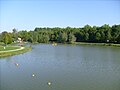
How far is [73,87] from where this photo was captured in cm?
1702

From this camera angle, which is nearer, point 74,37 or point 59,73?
point 59,73

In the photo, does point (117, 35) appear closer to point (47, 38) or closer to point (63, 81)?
point (47, 38)

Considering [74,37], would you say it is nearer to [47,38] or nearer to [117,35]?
[47,38]

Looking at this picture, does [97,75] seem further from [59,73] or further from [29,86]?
[29,86]

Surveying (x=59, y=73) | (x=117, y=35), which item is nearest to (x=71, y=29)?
(x=117, y=35)

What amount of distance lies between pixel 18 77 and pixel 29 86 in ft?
11.4

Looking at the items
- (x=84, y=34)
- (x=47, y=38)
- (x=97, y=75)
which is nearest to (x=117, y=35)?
(x=84, y=34)

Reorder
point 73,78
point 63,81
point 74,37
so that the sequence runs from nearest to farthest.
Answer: point 63,81
point 73,78
point 74,37

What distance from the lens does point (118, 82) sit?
755 inches

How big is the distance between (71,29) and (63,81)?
10255cm

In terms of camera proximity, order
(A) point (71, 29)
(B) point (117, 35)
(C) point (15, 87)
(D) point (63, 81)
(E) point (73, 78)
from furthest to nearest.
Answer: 1. (A) point (71, 29)
2. (B) point (117, 35)
3. (E) point (73, 78)
4. (D) point (63, 81)
5. (C) point (15, 87)

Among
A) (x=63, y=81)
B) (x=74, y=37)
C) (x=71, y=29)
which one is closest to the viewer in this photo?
(x=63, y=81)

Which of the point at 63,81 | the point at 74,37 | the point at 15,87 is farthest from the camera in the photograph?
the point at 74,37

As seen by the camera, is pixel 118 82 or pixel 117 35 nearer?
pixel 118 82
